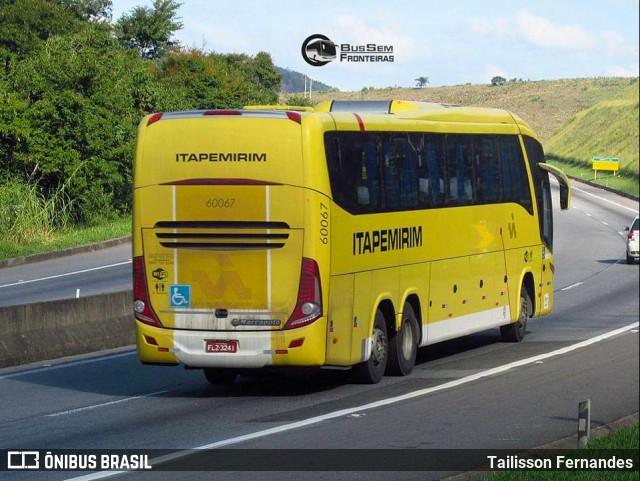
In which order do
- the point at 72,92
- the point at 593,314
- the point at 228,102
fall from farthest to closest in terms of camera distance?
the point at 228,102 < the point at 72,92 < the point at 593,314

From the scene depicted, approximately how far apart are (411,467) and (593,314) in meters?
16.7

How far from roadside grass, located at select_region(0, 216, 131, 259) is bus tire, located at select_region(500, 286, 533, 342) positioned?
20.1m

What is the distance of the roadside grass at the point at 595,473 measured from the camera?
8805 mm

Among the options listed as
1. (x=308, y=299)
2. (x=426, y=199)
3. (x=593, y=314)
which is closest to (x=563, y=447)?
(x=308, y=299)

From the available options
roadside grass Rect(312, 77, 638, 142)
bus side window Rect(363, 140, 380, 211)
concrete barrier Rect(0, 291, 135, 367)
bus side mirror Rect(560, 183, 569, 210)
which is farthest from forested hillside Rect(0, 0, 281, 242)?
bus side window Rect(363, 140, 380, 211)

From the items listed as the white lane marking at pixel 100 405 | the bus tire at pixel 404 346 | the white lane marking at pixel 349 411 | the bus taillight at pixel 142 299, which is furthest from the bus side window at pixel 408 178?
the white lane marking at pixel 100 405

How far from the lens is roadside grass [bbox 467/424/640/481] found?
8805 millimetres

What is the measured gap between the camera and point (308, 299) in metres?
15.2

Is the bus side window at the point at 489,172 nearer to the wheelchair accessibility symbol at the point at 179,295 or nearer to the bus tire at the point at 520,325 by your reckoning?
the bus tire at the point at 520,325

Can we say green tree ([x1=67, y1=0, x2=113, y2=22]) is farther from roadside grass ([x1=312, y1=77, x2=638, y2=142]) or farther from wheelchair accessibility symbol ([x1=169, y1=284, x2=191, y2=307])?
wheelchair accessibility symbol ([x1=169, y1=284, x2=191, y2=307])

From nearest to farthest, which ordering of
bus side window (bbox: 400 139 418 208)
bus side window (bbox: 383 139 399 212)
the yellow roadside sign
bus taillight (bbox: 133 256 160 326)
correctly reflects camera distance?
the yellow roadside sign < bus taillight (bbox: 133 256 160 326) < bus side window (bbox: 383 139 399 212) < bus side window (bbox: 400 139 418 208)

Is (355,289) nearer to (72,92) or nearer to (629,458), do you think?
(629,458)

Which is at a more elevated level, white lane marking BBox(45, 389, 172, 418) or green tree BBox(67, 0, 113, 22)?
green tree BBox(67, 0, 113, 22)

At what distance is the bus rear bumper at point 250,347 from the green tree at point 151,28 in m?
45.0
